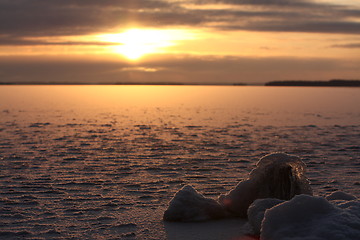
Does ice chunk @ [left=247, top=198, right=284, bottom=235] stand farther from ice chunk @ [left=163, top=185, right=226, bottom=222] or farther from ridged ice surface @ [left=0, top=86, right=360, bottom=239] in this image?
ridged ice surface @ [left=0, top=86, right=360, bottom=239]

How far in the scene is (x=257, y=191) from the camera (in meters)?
9.88

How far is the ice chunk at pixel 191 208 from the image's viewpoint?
925cm

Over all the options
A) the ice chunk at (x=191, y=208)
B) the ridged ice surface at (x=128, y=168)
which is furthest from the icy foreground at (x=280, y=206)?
the ridged ice surface at (x=128, y=168)

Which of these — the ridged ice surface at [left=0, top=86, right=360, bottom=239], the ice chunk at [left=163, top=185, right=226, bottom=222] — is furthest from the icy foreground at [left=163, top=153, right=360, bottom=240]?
the ridged ice surface at [left=0, top=86, right=360, bottom=239]

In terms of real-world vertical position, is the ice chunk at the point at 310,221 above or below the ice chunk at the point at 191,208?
below

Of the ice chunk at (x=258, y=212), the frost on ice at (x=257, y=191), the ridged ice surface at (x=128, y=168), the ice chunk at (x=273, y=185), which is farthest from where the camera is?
the ice chunk at (x=273, y=185)

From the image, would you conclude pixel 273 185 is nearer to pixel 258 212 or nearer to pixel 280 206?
pixel 258 212

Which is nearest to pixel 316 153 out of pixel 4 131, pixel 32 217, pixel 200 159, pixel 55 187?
pixel 200 159

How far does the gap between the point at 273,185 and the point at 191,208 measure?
75.8 inches

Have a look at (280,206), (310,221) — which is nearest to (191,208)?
(280,206)

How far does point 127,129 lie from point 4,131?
702 cm

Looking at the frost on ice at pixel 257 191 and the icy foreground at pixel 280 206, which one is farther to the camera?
the frost on ice at pixel 257 191

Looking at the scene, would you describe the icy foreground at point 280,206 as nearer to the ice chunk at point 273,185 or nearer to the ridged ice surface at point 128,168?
the ice chunk at point 273,185

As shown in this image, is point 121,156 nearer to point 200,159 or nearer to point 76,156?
point 76,156
